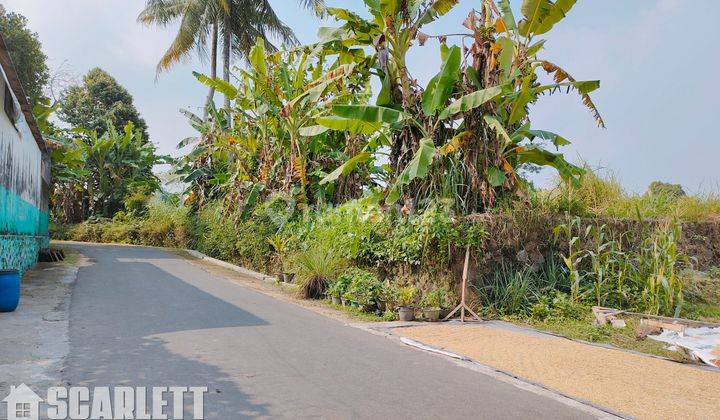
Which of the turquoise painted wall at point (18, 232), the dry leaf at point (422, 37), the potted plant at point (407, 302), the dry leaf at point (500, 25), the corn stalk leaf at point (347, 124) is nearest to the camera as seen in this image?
the potted plant at point (407, 302)

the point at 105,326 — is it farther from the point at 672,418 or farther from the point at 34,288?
the point at 672,418

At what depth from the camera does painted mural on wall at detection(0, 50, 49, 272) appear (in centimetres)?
1149

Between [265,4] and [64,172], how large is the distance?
42.6 feet

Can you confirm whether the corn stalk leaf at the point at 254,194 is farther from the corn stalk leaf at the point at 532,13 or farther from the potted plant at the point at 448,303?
the corn stalk leaf at the point at 532,13

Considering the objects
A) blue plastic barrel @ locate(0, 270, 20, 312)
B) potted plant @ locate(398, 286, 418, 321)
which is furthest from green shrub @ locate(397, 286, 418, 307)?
blue plastic barrel @ locate(0, 270, 20, 312)

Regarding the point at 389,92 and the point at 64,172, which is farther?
the point at 64,172

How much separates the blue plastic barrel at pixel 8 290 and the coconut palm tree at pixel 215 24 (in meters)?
19.3

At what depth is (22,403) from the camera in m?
4.66

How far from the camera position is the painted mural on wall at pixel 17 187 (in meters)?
11.5

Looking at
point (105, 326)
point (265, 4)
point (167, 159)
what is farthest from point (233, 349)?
point (167, 159)

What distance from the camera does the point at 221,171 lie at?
2481 centimetres

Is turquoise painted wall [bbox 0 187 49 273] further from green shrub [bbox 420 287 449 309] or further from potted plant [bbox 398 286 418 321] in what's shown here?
green shrub [bbox 420 287 449 309]

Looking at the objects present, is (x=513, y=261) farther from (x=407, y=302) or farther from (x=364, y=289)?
(x=364, y=289)

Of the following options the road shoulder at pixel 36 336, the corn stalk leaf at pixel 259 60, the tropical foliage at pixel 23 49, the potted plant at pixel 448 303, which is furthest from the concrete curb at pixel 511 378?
the tropical foliage at pixel 23 49
